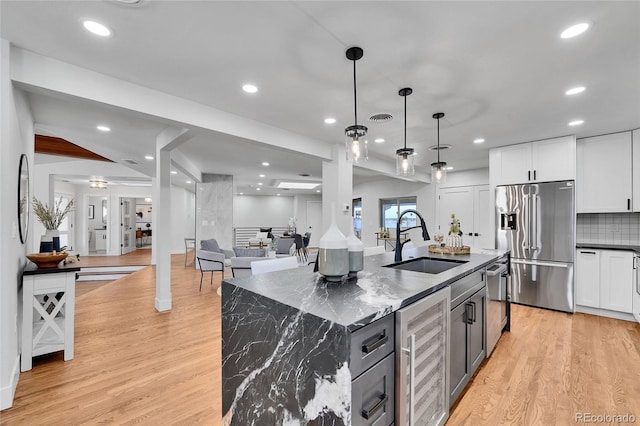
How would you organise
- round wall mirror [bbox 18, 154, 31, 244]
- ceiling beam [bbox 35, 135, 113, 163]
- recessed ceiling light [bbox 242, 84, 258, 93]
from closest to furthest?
round wall mirror [bbox 18, 154, 31, 244]
recessed ceiling light [bbox 242, 84, 258, 93]
ceiling beam [bbox 35, 135, 113, 163]

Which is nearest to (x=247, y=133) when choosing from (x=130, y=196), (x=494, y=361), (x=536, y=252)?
(x=494, y=361)

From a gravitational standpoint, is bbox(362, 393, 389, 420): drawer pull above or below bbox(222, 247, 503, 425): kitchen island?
below

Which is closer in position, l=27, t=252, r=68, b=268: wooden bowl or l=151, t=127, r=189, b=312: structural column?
l=27, t=252, r=68, b=268: wooden bowl

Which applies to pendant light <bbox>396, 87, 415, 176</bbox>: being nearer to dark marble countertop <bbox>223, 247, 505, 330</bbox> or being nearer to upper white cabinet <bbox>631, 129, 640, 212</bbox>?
dark marble countertop <bbox>223, 247, 505, 330</bbox>

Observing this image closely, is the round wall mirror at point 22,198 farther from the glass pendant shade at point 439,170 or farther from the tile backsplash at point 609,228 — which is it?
the tile backsplash at point 609,228

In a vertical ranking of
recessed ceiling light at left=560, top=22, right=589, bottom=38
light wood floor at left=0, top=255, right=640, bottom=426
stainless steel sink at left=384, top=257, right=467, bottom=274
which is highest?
recessed ceiling light at left=560, top=22, right=589, bottom=38

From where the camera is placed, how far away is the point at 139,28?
1840mm

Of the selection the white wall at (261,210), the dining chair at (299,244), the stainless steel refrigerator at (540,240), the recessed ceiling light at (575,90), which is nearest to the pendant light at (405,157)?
the recessed ceiling light at (575,90)

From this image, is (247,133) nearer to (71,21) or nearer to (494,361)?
(71,21)

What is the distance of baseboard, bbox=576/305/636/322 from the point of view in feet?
12.2

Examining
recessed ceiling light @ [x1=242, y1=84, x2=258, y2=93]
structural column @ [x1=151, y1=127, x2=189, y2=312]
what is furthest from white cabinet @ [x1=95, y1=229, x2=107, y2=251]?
recessed ceiling light @ [x1=242, y1=84, x2=258, y2=93]

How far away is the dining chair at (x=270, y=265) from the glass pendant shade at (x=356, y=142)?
3.40ft

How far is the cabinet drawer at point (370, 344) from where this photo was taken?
1.05m

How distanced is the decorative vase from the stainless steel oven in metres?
1.60
